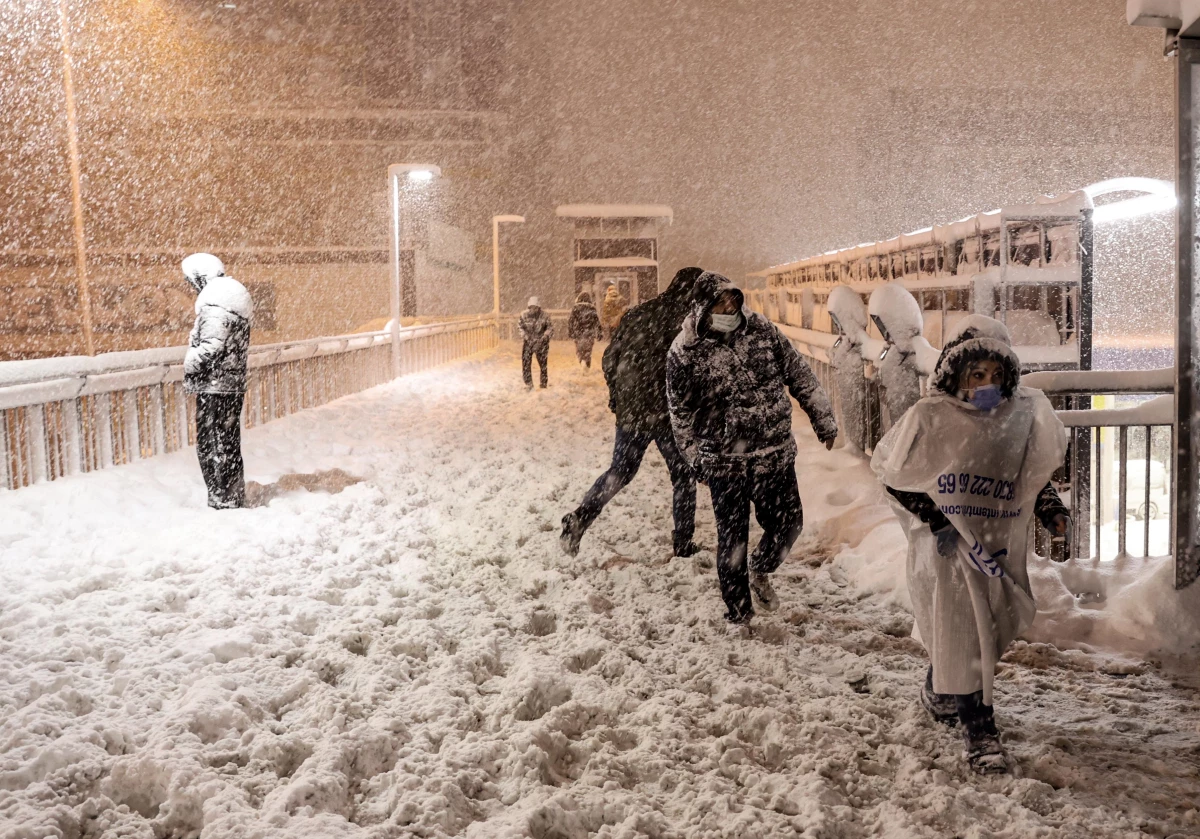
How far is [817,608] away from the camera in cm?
589

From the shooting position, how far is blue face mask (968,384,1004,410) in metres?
3.69

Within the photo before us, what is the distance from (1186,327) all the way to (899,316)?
298 centimetres

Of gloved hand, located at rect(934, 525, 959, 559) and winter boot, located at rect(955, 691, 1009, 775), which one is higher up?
gloved hand, located at rect(934, 525, 959, 559)

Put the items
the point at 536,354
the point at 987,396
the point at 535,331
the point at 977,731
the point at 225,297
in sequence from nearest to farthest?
the point at 987,396, the point at 977,731, the point at 225,297, the point at 535,331, the point at 536,354

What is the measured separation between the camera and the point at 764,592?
19.2 ft

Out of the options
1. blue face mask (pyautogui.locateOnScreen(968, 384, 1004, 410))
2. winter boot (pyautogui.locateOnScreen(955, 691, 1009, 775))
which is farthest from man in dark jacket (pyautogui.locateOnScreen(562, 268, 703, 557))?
winter boot (pyautogui.locateOnScreen(955, 691, 1009, 775))

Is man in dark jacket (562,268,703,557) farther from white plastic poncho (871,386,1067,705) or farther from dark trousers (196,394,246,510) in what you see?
dark trousers (196,394,246,510)

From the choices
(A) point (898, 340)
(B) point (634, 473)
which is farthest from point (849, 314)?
(B) point (634, 473)

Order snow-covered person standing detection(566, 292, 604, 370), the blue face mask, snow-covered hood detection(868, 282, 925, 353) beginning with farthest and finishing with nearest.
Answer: snow-covered person standing detection(566, 292, 604, 370), snow-covered hood detection(868, 282, 925, 353), the blue face mask

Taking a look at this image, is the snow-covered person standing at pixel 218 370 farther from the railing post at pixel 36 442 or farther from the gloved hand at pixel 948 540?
the gloved hand at pixel 948 540

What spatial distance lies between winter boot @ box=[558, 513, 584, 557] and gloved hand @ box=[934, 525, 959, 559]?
353cm

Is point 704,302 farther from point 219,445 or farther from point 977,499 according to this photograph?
point 219,445

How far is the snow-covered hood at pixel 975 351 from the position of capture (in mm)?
3711

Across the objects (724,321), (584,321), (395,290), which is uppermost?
(395,290)
